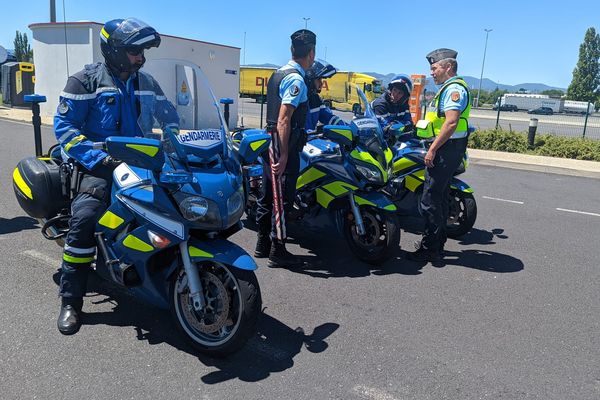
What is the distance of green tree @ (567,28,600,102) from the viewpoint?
67.8 meters

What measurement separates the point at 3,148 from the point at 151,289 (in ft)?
31.7

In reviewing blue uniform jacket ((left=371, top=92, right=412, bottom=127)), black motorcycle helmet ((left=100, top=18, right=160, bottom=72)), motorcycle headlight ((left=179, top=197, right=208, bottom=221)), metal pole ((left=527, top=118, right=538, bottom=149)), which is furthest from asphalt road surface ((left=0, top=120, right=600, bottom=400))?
metal pole ((left=527, top=118, right=538, bottom=149))

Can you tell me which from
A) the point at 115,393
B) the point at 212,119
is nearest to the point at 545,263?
the point at 212,119

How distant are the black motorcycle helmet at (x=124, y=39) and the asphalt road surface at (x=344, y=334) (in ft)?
6.05

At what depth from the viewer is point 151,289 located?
336 centimetres

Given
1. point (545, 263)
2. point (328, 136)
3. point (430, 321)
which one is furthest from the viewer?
point (545, 263)

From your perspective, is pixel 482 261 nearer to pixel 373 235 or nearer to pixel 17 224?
pixel 373 235

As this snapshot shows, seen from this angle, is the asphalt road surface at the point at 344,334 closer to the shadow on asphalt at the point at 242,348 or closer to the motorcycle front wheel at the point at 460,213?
the shadow on asphalt at the point at 242,348

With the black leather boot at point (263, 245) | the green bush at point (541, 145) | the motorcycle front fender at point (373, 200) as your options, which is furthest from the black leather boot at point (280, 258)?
the green bush at point (541, 145)

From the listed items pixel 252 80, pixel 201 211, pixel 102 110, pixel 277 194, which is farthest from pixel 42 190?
pixel 252 80

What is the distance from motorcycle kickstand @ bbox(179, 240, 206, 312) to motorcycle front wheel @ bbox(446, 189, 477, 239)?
387cm

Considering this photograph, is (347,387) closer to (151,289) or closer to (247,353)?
(247,353)

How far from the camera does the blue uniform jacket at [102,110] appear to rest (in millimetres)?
3395

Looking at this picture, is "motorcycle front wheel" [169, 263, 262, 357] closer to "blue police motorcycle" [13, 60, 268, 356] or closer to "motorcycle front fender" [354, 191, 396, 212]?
"blue police motorcycle" [13, 60, 268, 356]
